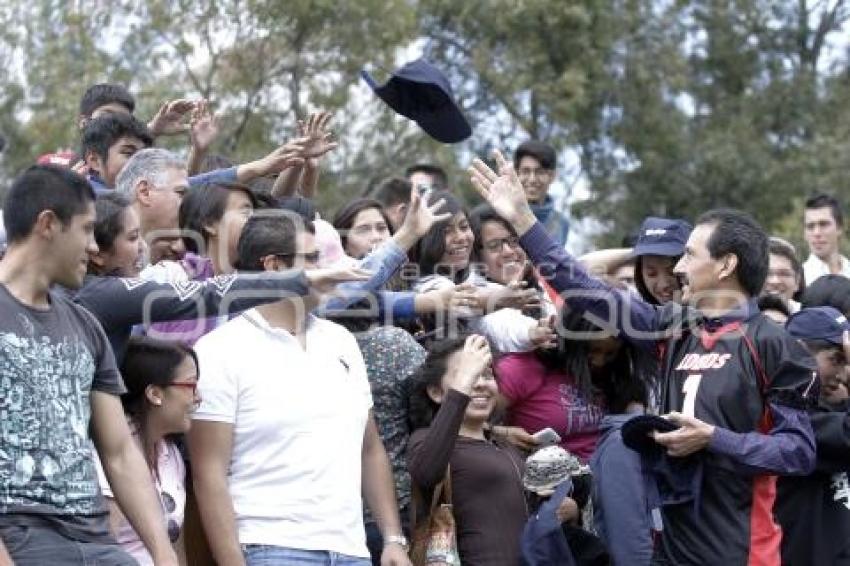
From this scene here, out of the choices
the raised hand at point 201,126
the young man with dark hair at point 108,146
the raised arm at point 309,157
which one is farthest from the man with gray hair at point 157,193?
the raised hand at point 201,126

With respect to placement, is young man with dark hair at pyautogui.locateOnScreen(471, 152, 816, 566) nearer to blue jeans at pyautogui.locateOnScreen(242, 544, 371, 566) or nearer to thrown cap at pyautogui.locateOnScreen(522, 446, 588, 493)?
thrown cap at pyautogui.locateOnScreen(522, 446, 588, 493)

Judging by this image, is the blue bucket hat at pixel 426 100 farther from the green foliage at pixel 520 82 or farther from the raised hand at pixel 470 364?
the green foliage at pixel 520 82

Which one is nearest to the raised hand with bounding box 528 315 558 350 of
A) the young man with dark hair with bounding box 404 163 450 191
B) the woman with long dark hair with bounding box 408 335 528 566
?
the woman with long dark hair with bounding box 408 335 528 566

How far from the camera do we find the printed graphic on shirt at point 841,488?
291 inches

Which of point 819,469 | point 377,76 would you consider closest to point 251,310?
point 819,469

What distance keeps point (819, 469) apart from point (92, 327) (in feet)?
10.9

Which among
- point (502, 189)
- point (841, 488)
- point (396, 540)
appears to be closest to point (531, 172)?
point (841, 488)

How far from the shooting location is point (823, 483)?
7.37 m

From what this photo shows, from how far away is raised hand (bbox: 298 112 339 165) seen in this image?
25.2 feet

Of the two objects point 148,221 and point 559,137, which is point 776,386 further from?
point 559,137

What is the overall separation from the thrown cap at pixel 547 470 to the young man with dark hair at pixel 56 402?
2.09 metres

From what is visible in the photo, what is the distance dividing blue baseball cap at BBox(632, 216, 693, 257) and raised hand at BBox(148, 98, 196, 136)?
2.25 meters

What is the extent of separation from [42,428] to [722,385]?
2653mm

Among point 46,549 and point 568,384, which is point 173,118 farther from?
point 46,549
